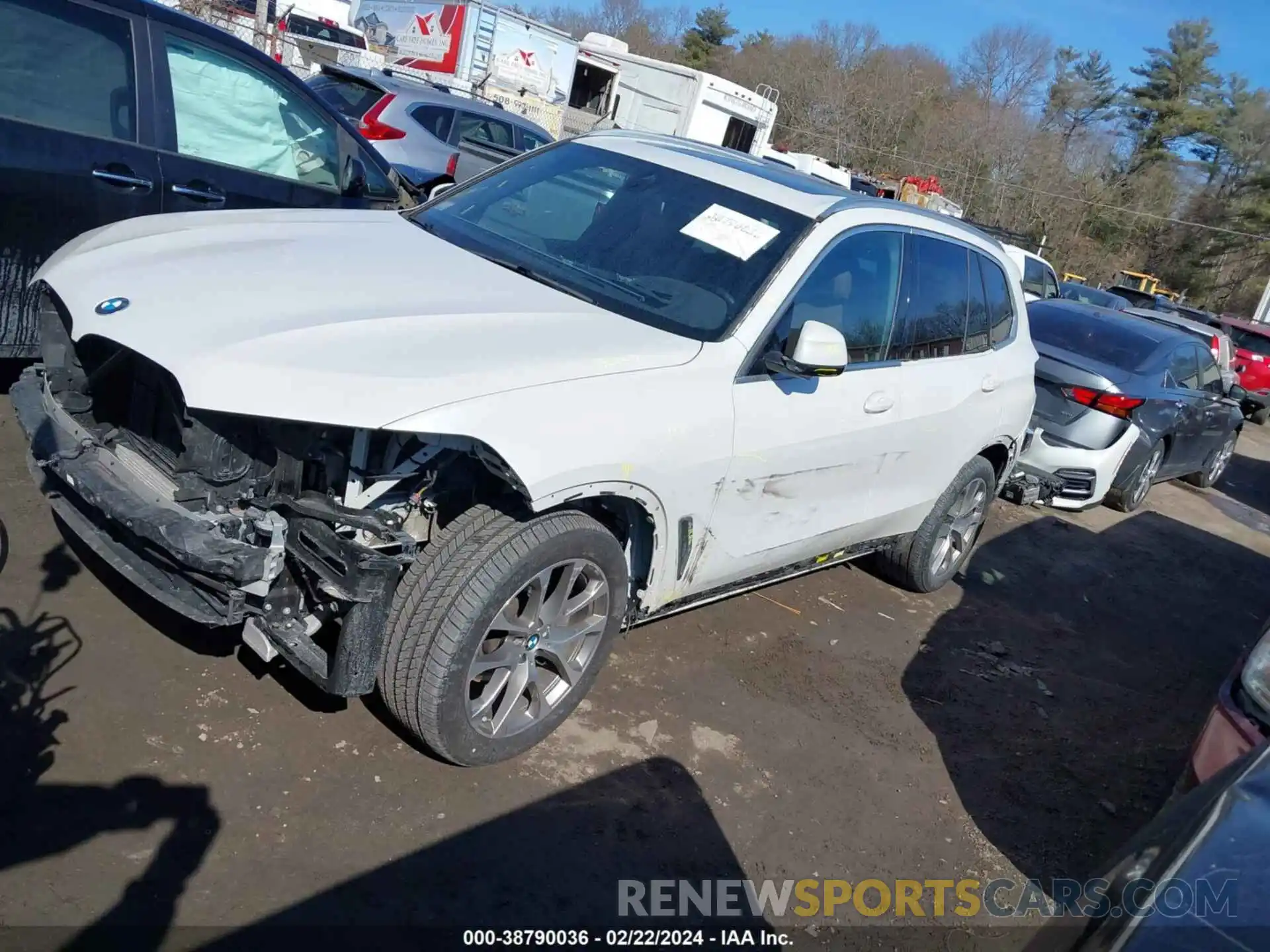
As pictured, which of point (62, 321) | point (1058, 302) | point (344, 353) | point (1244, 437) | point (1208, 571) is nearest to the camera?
point (344, 353)

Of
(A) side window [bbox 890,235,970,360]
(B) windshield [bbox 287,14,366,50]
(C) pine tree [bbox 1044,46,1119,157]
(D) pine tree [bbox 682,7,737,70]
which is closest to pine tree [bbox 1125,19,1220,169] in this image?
(C) pine tree [bbox 1044,46,1119,157]

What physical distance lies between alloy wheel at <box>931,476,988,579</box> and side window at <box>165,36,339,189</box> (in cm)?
378

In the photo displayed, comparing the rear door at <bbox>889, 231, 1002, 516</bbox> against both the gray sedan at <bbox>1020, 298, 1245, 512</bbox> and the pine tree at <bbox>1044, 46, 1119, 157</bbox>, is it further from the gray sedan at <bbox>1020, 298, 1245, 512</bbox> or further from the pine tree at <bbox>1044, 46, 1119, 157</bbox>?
the pine tree at <bbox>1044, 46, 1119, 157</bbox>

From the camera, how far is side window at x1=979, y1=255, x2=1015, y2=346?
5.11 m

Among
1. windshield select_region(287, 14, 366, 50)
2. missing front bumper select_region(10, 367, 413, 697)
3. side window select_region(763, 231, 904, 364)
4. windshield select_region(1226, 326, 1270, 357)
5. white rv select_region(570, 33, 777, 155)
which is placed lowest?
missing front bumper select_region(10, 367, 413, 697)

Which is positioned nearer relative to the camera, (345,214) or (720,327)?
(720,327)

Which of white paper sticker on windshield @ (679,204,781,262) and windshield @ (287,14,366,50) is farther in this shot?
windshield @ (287,14,366,50)

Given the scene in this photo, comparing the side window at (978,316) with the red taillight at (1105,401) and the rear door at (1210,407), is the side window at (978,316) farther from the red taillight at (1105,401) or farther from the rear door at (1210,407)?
the rear door at (1210,407)

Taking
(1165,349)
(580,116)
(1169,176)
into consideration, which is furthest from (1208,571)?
(1169,176)

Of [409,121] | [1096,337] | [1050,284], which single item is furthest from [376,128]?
[1050,284]

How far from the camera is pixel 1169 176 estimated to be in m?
48.7

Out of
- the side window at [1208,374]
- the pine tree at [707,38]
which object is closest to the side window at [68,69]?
the side window at [1208,374]

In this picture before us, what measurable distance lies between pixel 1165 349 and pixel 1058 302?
117 centimetres

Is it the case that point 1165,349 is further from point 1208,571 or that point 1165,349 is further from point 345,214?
point 345,214
